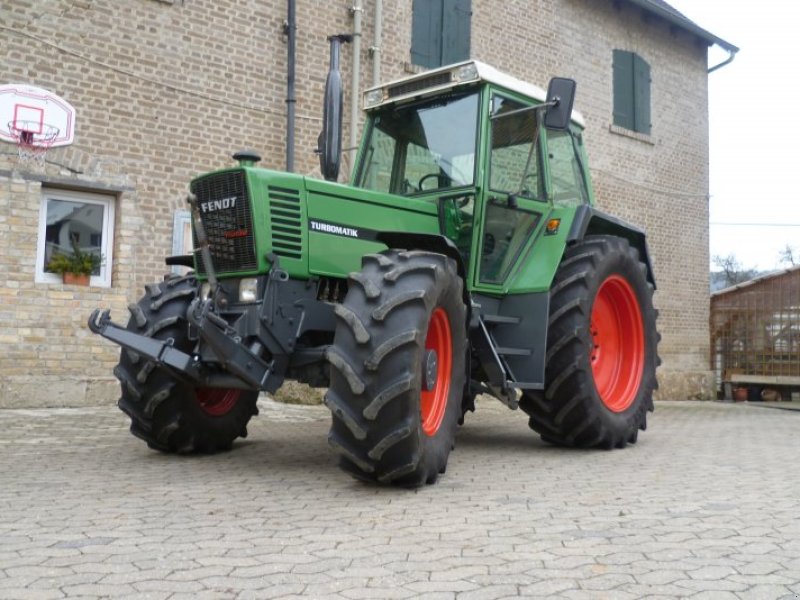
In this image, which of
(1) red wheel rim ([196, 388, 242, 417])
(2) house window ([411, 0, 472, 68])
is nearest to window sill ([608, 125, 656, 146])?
(2) house window ([411, 0, 472, 68])

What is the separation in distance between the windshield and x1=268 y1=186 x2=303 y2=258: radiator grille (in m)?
1.20

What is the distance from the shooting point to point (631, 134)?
47.8 ft

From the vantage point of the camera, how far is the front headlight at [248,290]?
4.83 meters

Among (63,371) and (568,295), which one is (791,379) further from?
(63,371)

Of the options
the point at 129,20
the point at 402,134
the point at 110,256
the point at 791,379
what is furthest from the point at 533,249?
the point at 791,379

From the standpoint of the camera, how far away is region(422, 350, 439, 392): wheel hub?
4516 mm

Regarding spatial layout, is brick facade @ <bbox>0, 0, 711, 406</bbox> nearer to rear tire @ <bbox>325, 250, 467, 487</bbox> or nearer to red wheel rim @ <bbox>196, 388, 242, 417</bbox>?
red wheel rim @ <bbox>196, 388, 242, 417</bbox>

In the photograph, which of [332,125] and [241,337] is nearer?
[241,337]

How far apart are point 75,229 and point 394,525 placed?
6.62m

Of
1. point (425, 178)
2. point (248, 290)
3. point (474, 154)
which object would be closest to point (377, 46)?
point (425, 178)

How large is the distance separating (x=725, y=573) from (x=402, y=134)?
397 cm

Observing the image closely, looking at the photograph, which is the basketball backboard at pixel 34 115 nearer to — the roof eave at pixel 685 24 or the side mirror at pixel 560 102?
the side mirror at pixel 560 102

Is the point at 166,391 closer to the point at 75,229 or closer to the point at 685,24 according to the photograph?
the point at 75,229

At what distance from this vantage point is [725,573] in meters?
2.86
